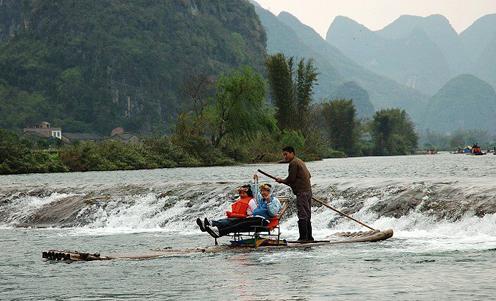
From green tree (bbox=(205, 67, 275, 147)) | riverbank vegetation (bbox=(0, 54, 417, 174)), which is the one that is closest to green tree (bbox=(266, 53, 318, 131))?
riverbank vegetation (bbox=(0, 54, 417, 174))

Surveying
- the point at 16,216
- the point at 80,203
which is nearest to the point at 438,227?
the point at 80,203

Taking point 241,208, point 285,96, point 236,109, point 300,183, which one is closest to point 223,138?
point 236,109

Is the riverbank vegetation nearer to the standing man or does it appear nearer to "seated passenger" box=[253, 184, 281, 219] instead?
the standing man

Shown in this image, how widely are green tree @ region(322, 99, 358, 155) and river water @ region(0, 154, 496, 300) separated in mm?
119853

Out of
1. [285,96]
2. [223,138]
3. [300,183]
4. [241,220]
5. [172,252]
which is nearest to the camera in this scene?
[241,220]

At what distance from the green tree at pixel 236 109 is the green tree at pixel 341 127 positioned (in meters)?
67.4

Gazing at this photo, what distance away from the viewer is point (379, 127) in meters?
174

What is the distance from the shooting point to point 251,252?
874 inches

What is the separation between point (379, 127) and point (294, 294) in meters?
160

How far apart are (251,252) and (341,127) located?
13782 cm

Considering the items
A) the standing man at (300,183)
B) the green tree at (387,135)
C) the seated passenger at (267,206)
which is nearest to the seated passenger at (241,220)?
the seated passenger at (267,206)

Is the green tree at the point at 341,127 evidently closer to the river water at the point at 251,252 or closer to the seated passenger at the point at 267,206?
the river water at the point at 251,252

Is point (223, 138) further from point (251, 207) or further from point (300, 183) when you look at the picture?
point (251, 207)

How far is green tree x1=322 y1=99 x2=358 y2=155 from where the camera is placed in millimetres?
158750
